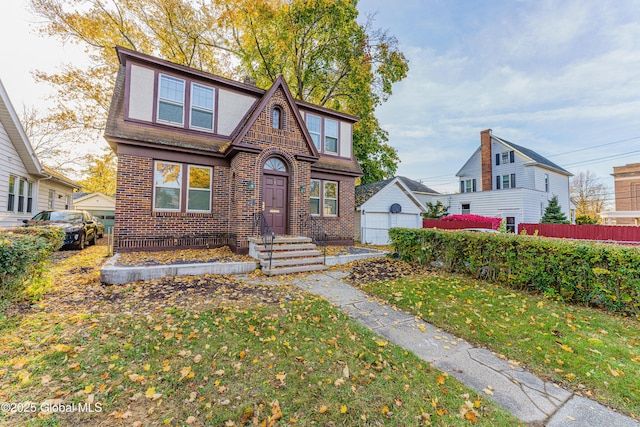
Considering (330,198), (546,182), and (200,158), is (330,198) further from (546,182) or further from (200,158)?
(546,182)

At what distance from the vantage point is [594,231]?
1599cm

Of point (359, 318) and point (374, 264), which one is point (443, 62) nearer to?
point (374, 264)

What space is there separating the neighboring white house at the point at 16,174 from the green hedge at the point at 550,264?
50.9 ft

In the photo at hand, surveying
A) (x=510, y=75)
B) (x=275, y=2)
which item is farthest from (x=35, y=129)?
(x=510, y=75)

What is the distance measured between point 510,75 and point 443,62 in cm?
393

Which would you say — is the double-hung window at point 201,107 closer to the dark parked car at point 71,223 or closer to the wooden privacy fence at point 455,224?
the dark parked car at point 71,223

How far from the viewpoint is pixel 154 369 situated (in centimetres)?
290

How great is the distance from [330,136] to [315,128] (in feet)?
3.10

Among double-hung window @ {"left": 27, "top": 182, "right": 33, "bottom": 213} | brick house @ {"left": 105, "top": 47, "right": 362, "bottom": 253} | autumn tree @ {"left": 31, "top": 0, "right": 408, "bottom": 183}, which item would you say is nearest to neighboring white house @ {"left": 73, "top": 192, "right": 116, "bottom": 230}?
autumn tree @ {"left": 31, "top": 0, "right": 408, "bottom": 183}

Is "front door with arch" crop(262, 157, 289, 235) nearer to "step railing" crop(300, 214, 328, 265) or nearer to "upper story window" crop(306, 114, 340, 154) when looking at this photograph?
"step railing" crop(300, 214, 328, 265)

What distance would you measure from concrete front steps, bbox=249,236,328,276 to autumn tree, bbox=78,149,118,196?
69.3ft

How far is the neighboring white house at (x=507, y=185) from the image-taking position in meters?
20.3

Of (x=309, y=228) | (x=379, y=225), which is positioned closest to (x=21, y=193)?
(x=309, y=228)

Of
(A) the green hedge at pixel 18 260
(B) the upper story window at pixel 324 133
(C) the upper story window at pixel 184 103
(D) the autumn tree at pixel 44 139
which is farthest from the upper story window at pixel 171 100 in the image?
(D) the autumn tree at pixel 44 139
